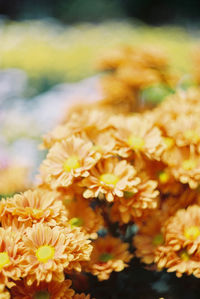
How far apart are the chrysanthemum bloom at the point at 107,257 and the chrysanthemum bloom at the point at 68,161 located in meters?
0.26

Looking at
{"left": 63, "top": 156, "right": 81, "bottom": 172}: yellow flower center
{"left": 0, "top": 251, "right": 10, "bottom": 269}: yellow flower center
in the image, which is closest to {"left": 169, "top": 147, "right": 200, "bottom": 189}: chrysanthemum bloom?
{"left": 63, "top": 156, "right": 81, "bottom": 172}: yellow flower center

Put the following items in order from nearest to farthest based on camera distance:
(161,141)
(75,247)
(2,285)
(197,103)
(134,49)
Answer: (2,285), (75,247), (161,141), (197,103), (134,49)

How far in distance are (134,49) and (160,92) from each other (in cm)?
43

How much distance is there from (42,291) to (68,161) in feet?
1.38

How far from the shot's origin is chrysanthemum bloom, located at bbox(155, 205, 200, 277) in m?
1.24

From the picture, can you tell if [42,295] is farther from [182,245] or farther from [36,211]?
[182,245]

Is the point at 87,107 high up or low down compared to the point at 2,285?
down

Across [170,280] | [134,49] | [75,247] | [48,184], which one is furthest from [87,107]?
[75,247]

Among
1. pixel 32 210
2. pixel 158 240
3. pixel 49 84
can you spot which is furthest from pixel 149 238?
pixel 49 84

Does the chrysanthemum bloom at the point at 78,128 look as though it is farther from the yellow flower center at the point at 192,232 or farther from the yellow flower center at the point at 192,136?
the yellow flower center at the point at 192,232

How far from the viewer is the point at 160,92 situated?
213cm

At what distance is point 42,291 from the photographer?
3.63ft

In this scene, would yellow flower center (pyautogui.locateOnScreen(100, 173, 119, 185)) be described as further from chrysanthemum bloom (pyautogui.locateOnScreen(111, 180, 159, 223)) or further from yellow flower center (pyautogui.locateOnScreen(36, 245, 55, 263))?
yellow flower center (pyautogui.locateOnScreen(36, 245, 55, 263))

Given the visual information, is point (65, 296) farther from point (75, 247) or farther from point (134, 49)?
point (134, 49)
